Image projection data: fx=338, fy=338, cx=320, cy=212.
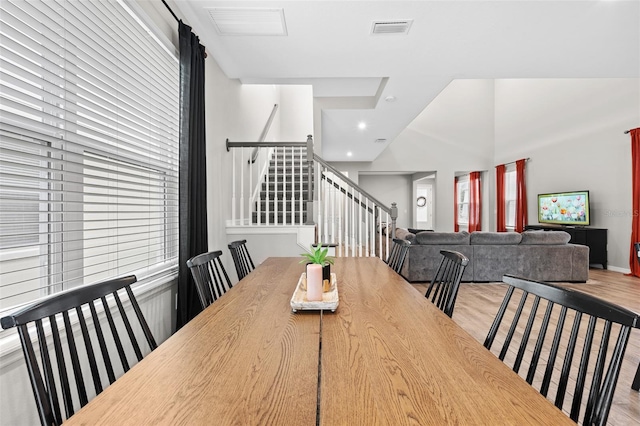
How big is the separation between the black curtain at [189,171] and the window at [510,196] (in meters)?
8.85

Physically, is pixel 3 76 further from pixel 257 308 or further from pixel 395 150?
pixel 395 150

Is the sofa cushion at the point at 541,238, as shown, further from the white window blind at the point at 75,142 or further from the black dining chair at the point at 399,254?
the white window blind at the point at 75,142

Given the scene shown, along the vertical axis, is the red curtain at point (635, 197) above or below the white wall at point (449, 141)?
below

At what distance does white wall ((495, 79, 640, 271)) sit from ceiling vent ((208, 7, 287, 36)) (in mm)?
6294

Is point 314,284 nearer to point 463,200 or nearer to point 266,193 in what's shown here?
point 266,193

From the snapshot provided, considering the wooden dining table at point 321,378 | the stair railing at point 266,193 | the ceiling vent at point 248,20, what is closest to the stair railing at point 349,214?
the stair railing at point 266,193

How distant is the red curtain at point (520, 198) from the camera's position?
8.27m

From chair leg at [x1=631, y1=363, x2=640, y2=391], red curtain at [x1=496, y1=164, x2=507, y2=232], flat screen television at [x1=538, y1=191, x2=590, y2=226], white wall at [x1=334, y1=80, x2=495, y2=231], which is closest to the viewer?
chair leg at [x1=631, y1=363, x2=640, y2=391]

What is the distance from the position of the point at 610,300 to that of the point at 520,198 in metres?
4.86

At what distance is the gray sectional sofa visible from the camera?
16.2 feet

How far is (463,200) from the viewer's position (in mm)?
11430

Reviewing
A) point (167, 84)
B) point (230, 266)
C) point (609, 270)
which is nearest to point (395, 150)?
point (609, 270)

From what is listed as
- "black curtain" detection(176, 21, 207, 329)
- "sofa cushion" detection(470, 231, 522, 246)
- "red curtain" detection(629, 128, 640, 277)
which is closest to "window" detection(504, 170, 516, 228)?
"red curtain" detection(629, 128, 640, 277)

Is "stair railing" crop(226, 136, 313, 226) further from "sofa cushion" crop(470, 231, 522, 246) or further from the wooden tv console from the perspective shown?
the wooden tv console
